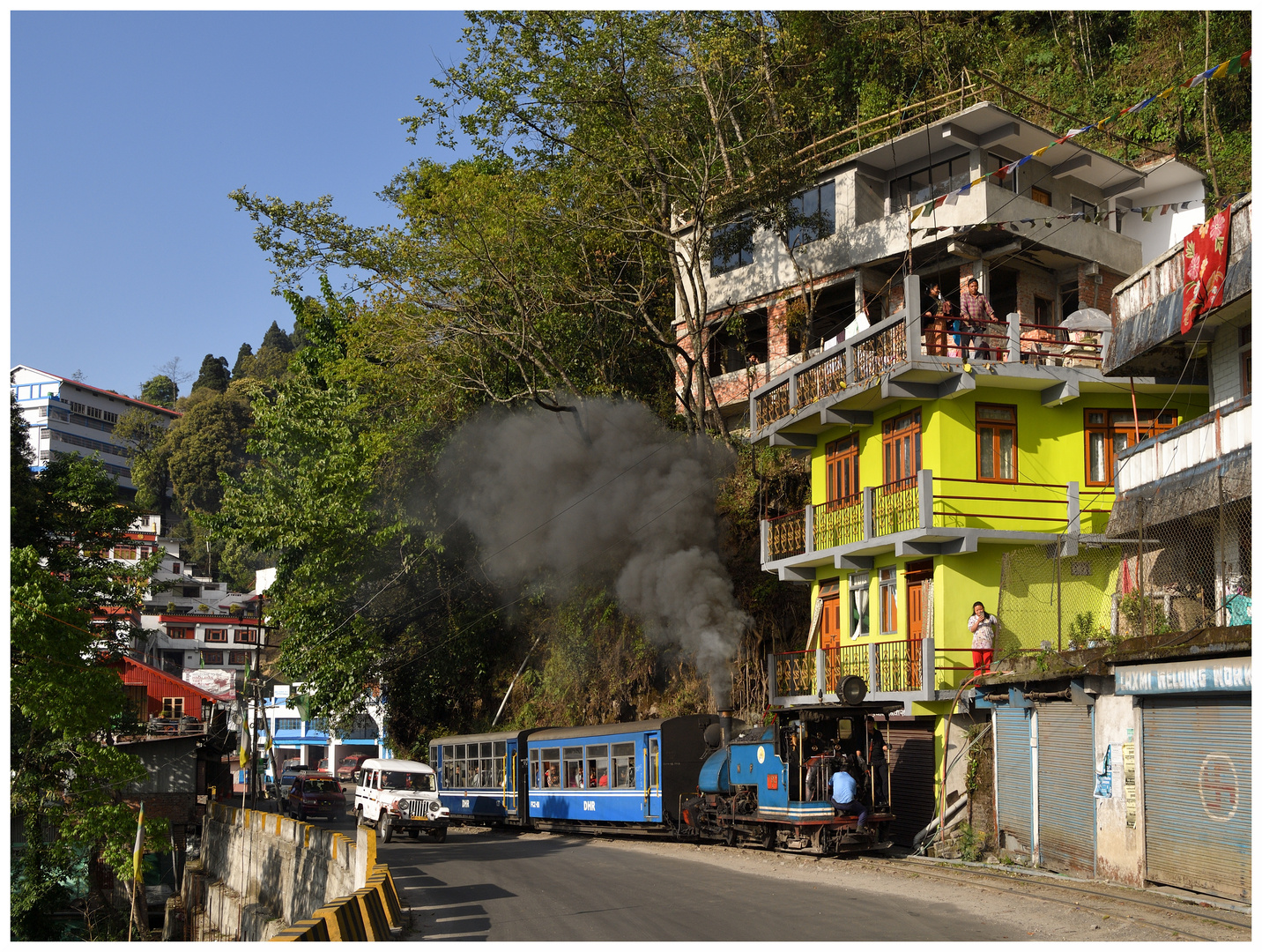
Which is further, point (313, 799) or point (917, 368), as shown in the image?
point (313, 799)

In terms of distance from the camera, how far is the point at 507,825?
29.4m

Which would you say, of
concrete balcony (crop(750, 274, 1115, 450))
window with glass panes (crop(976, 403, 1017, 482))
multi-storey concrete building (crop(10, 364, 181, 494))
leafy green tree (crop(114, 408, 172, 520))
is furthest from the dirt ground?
multi-storey concrete building (crop(10, 364, 181, 494))

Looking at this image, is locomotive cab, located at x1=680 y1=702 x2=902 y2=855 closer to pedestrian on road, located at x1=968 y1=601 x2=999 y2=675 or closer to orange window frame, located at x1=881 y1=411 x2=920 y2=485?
pedestrian on road, located at x1=968 y1=601 x2=999 y2=675

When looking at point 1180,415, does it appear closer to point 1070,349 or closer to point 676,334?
point 1070,349

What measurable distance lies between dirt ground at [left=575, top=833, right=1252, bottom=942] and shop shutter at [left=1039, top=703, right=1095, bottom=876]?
0.85 metres

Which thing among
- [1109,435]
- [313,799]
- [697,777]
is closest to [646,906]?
[697,777]

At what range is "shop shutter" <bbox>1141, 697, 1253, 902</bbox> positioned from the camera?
1298cm

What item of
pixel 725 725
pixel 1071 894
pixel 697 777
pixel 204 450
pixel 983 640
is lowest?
pixel 1071 894

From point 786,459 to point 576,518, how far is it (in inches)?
246

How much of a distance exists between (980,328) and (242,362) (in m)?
106

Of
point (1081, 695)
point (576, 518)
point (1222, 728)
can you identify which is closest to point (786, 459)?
point (576, 518)

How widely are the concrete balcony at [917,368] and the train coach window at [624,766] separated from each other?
7955 mm

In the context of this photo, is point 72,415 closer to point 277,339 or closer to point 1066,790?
point 277,339

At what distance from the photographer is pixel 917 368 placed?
2144 centimetres
